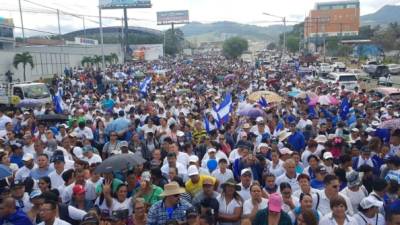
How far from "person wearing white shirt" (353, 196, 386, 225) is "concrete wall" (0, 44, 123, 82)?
1300 inches

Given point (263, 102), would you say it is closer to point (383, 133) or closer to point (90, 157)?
point (383, 133)

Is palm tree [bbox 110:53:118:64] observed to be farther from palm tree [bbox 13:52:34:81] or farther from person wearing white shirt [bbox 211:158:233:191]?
person wearing white shirt [bbox 211:158:233:191]

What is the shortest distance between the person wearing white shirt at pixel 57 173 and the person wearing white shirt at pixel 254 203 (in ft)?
9.37

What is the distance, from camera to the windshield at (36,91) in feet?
73.2

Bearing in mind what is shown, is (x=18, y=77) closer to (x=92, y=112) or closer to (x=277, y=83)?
(x=277, y=83)

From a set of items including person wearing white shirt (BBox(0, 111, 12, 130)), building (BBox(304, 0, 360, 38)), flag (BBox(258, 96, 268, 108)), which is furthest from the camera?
building (BBox(304, 0, 360, 38))

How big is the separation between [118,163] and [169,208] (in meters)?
1.64

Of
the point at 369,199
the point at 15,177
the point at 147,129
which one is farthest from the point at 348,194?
the point at 147,129

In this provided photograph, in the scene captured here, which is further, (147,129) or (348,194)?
(147,129)

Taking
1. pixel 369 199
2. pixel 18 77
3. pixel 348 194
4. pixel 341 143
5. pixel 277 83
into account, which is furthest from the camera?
pixel 18 77

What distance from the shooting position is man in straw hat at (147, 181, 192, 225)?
571 cm

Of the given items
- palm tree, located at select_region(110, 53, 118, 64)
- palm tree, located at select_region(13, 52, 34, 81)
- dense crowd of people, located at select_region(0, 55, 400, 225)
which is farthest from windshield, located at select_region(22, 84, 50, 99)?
palm tree, located at select_region(110, 53, 118, 64)

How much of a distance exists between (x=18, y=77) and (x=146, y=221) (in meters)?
35.7

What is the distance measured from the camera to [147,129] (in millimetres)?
11711
